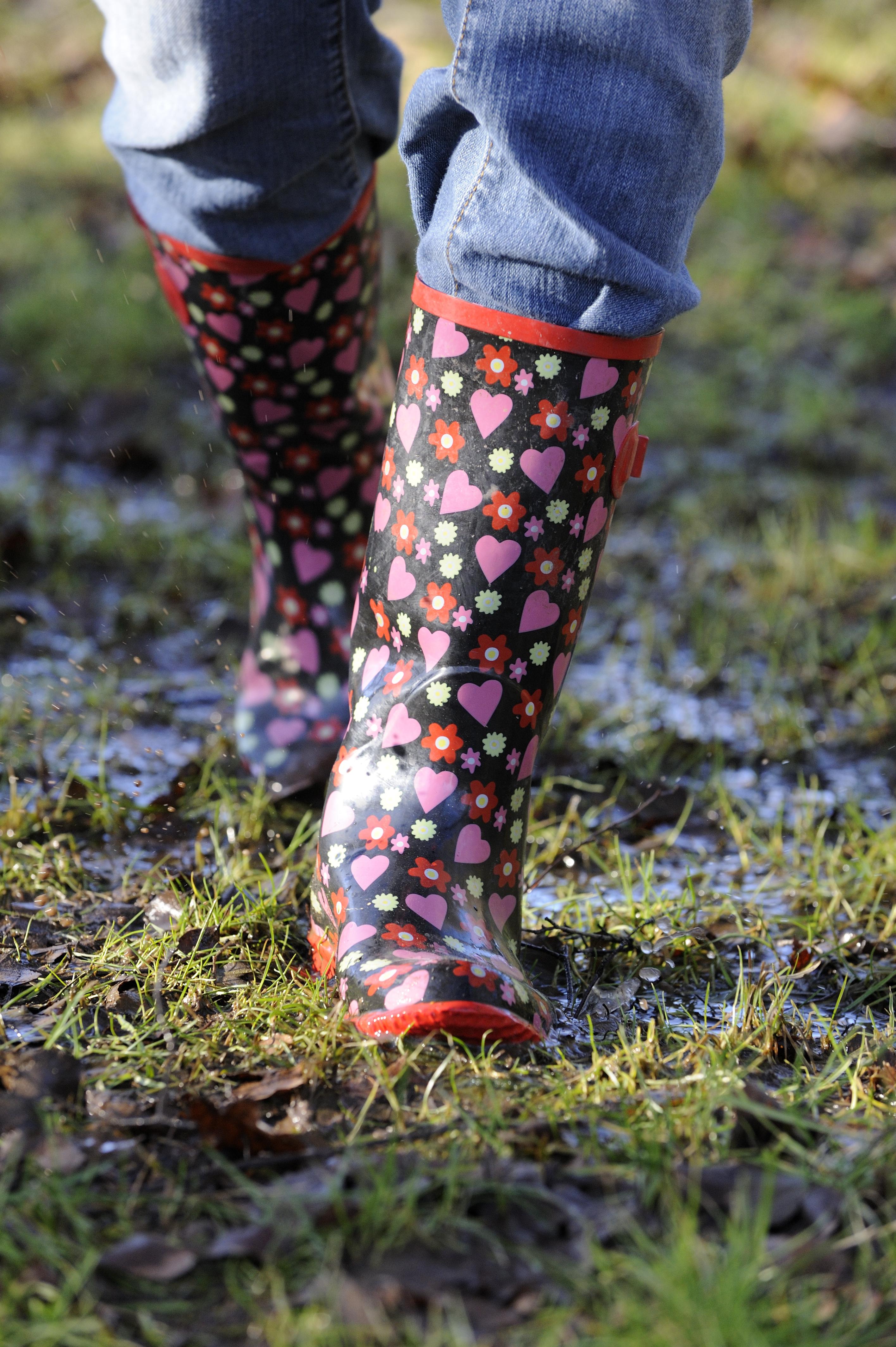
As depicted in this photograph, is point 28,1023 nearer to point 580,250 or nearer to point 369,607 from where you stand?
point 369,607

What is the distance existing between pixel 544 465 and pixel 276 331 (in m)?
0.57

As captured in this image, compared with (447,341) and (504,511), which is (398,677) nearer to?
(504,511)

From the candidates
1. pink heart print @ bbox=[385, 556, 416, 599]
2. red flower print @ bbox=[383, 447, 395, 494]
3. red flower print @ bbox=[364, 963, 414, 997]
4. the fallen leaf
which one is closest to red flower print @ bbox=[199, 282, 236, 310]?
red flower print @ bbox=[383, 447, 395, 494]

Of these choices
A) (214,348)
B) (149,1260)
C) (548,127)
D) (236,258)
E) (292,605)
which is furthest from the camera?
(292,605)

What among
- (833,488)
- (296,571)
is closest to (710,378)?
(833,488)

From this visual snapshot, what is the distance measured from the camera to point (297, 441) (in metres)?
1.71

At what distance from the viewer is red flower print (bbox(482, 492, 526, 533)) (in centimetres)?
→ 118

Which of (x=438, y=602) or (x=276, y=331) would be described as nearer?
(x=438, y=602)

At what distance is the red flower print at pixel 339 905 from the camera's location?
124 cm

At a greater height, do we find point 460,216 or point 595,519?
point 460,216

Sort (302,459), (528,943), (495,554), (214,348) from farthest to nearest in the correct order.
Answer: (302,459), (214,348), (528,943), (495,554)

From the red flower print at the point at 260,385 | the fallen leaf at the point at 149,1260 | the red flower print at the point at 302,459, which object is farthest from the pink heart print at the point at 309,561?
the fallen leaf at the point at 149,1260

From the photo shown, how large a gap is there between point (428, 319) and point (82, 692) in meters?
1.05

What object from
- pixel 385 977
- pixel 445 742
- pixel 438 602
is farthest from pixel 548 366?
pixel 385 977
